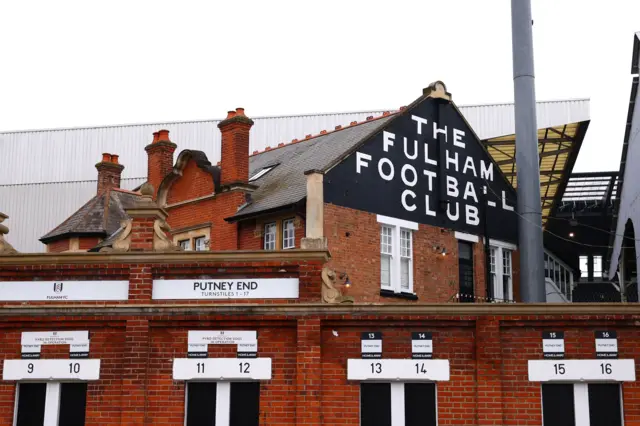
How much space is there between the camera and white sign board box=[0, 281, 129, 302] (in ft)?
55.2

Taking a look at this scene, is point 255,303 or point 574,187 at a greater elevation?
point 574,187

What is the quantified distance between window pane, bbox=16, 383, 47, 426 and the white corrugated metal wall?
3304 centimetres

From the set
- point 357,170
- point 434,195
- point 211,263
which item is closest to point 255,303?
point 211,263

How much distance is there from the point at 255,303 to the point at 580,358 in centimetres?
582

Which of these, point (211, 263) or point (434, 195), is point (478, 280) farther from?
point (211, 263)

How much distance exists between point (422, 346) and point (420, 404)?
101cm

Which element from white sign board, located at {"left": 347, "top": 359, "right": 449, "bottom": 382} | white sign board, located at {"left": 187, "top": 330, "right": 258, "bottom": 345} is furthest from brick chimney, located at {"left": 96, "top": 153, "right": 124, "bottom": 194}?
white sign board, located at {"left": 347, "top": 359, "right": 449, "bottom": 382}

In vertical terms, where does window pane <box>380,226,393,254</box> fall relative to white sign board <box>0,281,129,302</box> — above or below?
above

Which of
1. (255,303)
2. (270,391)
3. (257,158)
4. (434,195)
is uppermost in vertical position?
(257,158)

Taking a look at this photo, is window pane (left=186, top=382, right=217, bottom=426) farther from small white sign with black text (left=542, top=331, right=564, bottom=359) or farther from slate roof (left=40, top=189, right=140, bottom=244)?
slate roof (left=40, top=189, right=140, bottom=244)

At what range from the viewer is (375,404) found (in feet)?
52.3

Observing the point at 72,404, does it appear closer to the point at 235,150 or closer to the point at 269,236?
the point at 269,236

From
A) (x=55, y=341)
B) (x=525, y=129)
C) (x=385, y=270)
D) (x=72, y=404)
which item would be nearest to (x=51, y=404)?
(x=72, y=404)

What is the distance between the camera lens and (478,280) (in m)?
29.6
